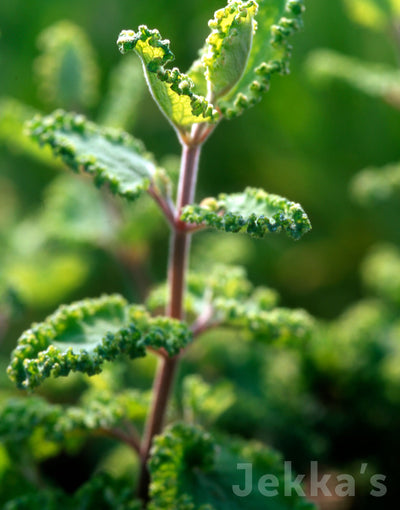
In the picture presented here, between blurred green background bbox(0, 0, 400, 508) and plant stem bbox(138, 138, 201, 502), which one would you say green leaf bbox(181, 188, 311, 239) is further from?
blurred green background bbox(0, 0, 400, 508)

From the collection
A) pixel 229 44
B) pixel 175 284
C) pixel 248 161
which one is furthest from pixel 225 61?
pixel 248 161

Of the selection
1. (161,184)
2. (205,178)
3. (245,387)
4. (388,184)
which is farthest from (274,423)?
(205,178)

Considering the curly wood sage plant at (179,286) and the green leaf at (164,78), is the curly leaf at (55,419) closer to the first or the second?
the curly wood sage plant at (179,286)

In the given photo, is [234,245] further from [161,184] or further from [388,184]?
[161,184]

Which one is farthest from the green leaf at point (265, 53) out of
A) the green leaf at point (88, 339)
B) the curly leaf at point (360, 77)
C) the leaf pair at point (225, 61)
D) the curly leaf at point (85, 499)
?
the curly leaf at point (85, 499)

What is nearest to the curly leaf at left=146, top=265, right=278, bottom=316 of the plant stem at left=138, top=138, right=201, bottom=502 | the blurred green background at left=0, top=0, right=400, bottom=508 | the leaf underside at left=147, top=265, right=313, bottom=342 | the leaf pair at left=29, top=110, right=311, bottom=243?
the leaf underside at left=147, top=265, right=313, bottom=342
